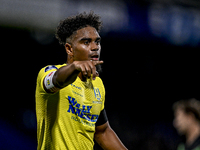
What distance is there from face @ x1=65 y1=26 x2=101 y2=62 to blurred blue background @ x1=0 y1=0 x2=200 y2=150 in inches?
65.3

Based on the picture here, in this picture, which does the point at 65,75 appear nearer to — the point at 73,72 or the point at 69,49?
the point at 73,72

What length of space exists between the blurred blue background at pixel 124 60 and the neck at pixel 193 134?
2287 millimetres

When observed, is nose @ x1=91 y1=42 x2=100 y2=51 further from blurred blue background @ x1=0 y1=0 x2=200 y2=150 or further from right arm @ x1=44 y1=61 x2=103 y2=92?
blurred blue background @ x1=0 y1=0 x2=200 y2=150

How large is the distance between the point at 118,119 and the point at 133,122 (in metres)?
0.29

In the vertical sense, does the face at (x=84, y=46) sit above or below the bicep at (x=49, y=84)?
above

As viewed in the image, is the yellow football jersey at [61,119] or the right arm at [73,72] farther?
the yellow football jersey at [61,119]

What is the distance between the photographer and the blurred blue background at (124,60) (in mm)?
3842

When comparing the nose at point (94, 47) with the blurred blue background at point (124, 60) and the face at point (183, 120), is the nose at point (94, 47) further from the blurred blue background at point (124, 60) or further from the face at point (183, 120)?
the blurred blue background at point (124, 60)

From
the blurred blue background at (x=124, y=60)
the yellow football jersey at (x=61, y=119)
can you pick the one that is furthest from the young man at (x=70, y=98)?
the blurred blue background at (x=124, y=60)

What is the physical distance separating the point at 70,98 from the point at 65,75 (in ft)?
1.69

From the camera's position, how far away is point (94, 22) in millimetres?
2697

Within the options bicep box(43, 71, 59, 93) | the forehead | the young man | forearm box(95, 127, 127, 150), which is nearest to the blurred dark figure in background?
forearm box(95, 127, 127, 150)

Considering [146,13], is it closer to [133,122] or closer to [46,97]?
[133,122]

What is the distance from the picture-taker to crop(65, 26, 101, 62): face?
2.38m
